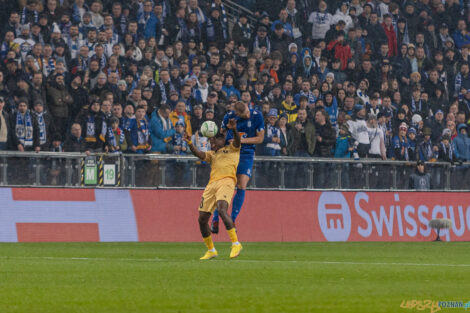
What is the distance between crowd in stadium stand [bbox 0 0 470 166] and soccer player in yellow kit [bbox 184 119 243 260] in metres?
7.30

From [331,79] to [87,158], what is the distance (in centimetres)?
985

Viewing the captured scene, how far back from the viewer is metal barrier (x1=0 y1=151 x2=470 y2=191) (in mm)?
21234

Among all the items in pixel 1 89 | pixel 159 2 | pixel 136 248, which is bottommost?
pixel 136 248

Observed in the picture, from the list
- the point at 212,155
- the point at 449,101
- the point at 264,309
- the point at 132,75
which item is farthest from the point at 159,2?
the point at 264,309

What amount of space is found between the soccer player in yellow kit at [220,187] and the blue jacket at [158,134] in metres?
7.78

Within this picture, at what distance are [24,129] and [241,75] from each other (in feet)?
24.2

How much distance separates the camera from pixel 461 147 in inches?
1099

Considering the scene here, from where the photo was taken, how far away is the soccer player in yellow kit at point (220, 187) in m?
15.3

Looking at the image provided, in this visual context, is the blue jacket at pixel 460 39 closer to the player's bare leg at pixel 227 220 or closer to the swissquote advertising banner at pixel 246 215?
the swissquote advertising banner at pixel 246 215

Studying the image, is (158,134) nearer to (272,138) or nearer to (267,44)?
(272,138)

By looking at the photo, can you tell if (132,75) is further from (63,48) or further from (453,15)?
(453,15)

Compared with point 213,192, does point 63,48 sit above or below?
above

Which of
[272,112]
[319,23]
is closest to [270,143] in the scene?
[272,112]

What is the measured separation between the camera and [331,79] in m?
29.2
